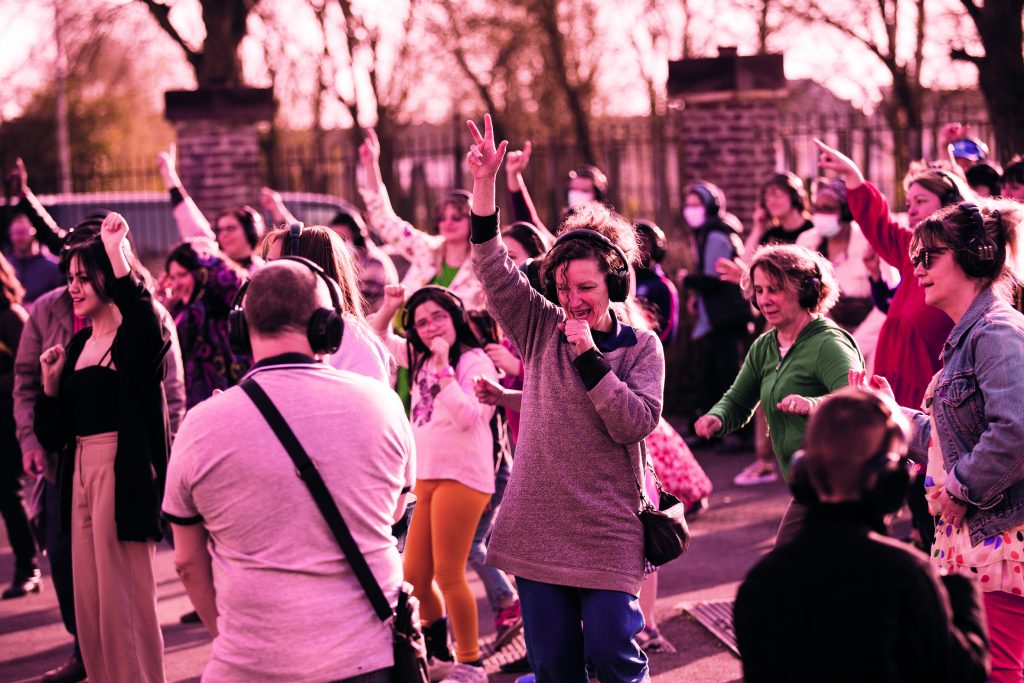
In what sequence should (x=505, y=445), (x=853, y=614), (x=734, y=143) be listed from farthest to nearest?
(x=734, y=143) → (x=505, y=445) → (x=853, y=614)

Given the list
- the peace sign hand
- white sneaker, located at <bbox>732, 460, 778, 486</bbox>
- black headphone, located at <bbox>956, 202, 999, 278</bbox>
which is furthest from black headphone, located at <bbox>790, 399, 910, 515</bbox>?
white sneaker, located at <bbox>732, 460, 778, 486</bbox>

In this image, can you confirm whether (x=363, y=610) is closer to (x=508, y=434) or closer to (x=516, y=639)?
(x=516, y=639)

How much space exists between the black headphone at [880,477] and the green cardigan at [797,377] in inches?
77.3

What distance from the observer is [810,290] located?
4.97 metres

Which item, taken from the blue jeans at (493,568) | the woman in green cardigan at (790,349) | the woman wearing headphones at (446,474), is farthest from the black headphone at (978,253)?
the blue jeans at (493,568)

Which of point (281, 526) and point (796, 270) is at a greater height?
point (796, 270)

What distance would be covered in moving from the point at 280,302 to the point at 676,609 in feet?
13.2

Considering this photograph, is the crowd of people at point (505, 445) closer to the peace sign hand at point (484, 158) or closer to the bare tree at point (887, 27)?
the peace sign hand at point (484, 158)

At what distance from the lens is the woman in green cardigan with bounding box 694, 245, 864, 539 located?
4840 millimetres

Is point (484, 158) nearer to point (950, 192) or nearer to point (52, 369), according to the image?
point (52, 369)

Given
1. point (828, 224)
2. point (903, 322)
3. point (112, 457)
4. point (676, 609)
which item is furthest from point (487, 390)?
point (828, 224)

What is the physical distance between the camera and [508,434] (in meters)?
6.90

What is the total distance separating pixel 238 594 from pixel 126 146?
106 ft

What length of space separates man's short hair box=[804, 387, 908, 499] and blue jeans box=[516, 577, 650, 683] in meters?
1.49
